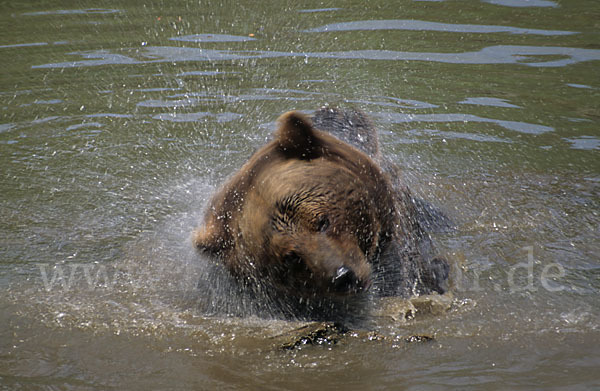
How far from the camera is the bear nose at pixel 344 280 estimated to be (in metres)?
3.42

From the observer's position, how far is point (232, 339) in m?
4.01

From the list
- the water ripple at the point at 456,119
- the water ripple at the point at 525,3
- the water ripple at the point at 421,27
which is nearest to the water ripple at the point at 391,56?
the water ripple at the point at 421,27

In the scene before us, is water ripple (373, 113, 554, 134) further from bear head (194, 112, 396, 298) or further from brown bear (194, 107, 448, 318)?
bear head (194, 112, 396, 298)

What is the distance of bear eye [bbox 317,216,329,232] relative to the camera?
3.47m

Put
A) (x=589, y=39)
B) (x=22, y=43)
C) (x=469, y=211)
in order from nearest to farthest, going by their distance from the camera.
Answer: (x=469, y=211)
(x=589, y=39)
(x=22, y=43)

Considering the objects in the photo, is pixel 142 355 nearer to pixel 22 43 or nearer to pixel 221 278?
pixel 221 278

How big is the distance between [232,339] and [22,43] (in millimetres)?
8650

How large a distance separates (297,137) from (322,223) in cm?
77

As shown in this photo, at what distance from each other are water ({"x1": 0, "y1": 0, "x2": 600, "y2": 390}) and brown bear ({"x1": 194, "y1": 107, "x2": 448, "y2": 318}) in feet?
1.07

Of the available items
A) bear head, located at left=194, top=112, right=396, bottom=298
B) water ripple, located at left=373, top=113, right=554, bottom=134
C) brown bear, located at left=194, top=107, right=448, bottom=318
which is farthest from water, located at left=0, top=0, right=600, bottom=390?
bear head, located at left=194, top=112, right=396, bottom=298

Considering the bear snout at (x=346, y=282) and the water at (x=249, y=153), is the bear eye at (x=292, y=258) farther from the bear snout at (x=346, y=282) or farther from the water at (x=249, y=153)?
the water at (x=249, y=153)

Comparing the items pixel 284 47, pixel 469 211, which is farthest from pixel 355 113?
pixel 284 47

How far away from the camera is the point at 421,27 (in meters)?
10.8

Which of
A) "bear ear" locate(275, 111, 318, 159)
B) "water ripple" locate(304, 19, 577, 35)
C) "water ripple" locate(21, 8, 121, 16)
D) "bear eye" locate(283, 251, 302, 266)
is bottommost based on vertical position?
"bear eye" locate(283, 251, 302, 266)
